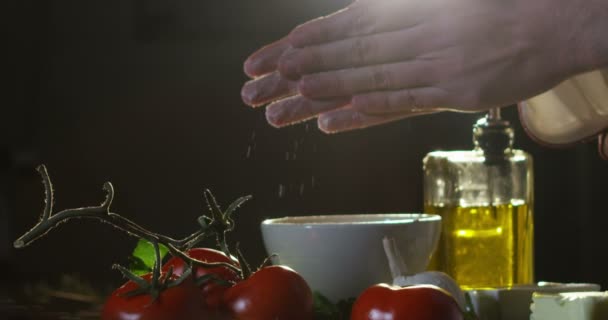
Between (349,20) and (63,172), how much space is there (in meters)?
1.88

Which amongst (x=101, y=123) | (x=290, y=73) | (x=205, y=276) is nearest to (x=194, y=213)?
(x=101, y=123)

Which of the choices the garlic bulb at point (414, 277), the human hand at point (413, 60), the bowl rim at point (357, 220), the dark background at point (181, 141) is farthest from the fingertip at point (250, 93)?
the dark background at point (181, 141)

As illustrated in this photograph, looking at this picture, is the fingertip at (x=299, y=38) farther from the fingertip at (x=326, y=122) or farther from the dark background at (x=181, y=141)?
the dark background at (x=181, y=141)

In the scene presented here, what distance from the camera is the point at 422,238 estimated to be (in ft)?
3.42

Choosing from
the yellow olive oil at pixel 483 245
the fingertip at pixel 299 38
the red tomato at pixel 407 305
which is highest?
the fingertip at pixel 299 38

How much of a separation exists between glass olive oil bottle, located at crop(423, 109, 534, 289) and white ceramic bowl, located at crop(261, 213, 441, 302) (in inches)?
8.1

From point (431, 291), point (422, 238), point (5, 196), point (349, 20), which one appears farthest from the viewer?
point (5, 196)

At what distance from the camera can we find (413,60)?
3.80 ft

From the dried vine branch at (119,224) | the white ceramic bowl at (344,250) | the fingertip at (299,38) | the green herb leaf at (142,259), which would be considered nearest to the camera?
the dried vine branch at (119,224)

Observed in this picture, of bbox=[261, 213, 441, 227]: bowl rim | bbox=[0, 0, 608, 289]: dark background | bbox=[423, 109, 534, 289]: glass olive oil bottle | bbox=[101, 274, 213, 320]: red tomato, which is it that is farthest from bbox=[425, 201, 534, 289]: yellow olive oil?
bbox=[0, 0, 608, 289]: dark background

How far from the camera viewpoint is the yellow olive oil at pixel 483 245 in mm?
1229

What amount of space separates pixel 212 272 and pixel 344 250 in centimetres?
21

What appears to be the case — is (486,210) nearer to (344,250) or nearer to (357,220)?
(357,220)

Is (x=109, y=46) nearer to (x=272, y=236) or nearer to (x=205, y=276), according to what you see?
(x=272, y=236)
